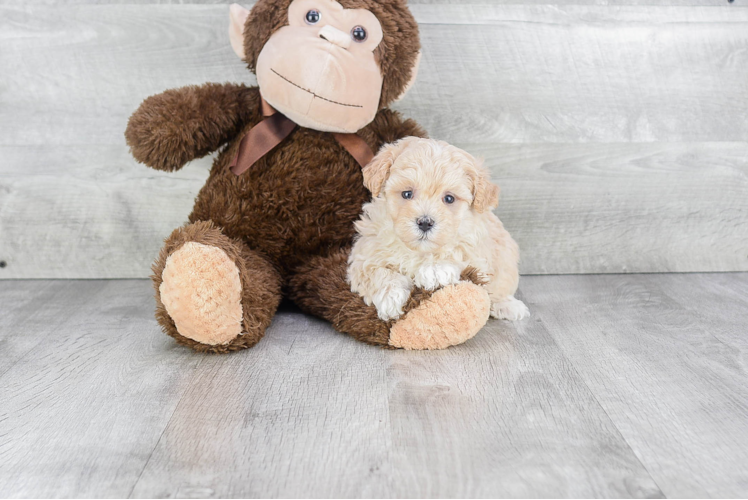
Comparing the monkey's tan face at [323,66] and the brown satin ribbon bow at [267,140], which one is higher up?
the monkey's tan face at [323,66]

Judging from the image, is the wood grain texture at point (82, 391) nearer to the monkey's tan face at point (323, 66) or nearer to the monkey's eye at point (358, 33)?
the monkey's tan face at point (323, 66)

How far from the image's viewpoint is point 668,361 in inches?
41.9

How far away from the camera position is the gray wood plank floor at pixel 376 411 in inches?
29.1

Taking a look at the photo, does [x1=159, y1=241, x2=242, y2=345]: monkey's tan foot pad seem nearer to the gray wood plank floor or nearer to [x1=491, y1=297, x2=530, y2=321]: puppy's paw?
the gray wood plank floor

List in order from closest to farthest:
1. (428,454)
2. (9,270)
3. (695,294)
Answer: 1. (428,454)
2. (695,294)
3. (9,270)

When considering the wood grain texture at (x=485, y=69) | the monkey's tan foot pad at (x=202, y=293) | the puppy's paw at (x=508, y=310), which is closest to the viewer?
the monkey's tan foot pad at (x=202, y=293)

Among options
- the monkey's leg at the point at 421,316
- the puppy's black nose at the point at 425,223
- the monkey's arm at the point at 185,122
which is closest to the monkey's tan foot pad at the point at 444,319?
the monkey's leg at the point at 421,316

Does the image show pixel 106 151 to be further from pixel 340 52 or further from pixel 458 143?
pixel 458 143

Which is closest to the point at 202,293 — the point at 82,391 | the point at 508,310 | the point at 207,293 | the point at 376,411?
the point at 207,293

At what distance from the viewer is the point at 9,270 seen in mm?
1537

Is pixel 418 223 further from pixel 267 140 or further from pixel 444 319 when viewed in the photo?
pixel 267 140

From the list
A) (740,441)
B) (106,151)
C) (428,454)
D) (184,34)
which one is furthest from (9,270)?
(740,441)

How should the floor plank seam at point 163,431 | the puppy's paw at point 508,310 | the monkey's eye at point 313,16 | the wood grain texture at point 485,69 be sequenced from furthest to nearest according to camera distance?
the wood grain texture at point 485,69, the puppy's paw at point 508,310, the monkey's eye at point 313,16, the floor plank seam at point 163,431

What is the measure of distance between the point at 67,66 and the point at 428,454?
1181mm
